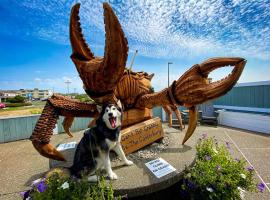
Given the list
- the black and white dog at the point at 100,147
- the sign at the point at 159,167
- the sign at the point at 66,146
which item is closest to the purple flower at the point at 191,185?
the sign at the point at 159,167

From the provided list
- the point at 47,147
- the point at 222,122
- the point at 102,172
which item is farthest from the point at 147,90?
the point at 222,122

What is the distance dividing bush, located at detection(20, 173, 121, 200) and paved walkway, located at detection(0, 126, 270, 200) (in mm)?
1646

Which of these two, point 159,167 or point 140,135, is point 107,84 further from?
point 159,167

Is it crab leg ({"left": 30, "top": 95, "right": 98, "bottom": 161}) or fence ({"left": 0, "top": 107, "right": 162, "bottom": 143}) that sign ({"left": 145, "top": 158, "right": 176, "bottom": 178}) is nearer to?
crab leg ({"left": 30, "top": 95, "right": 98, "bottom": 161})

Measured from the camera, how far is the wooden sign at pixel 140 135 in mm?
2869

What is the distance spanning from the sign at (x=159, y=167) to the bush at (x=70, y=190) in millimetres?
676

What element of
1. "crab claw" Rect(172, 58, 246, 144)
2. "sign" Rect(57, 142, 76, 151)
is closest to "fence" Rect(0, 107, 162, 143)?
"sign" Rect(57, 142, 76, 151)

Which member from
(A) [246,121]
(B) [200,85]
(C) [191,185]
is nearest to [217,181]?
(C) [191,185]

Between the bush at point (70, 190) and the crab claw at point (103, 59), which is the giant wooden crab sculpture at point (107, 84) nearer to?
the crab claw at point (103, 59)

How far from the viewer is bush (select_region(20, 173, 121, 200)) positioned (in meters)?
1.83

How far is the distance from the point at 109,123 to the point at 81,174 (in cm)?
67

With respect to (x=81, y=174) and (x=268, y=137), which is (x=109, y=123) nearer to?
(x=81, y=174)

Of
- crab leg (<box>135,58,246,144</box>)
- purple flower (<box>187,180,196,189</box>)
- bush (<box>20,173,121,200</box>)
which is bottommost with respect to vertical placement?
purple flower (<box>187,180,196,189</box>)

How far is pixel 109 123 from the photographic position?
2.09 m
